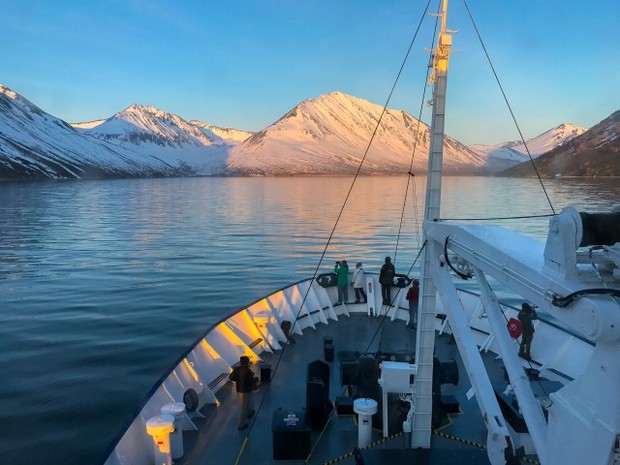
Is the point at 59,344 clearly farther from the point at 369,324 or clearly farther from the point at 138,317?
the point at 369,324

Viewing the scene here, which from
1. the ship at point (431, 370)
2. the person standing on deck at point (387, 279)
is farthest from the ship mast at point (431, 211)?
the person standing on deck at point (387, 279)

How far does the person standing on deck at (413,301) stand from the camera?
15305 millimetres

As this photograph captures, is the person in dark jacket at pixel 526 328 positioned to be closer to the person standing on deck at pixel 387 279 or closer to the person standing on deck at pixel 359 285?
the person standing on deck at pixel 387 279

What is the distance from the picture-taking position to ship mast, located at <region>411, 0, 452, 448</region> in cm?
767

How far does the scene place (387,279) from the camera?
1689 centimetres

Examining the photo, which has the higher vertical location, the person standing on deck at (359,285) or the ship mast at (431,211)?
the ship mast at (431,211)

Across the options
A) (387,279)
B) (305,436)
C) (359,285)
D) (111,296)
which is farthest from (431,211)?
(111,296)

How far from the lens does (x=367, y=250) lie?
43375 mm

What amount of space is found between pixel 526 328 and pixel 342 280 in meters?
6.63

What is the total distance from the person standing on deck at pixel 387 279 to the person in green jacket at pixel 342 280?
126cm

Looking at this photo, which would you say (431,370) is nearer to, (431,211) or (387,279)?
(431,211)

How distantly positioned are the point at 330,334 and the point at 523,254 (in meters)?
11.7

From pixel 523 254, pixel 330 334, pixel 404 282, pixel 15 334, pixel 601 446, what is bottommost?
pixel 15 334

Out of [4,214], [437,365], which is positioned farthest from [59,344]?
[4,214]
